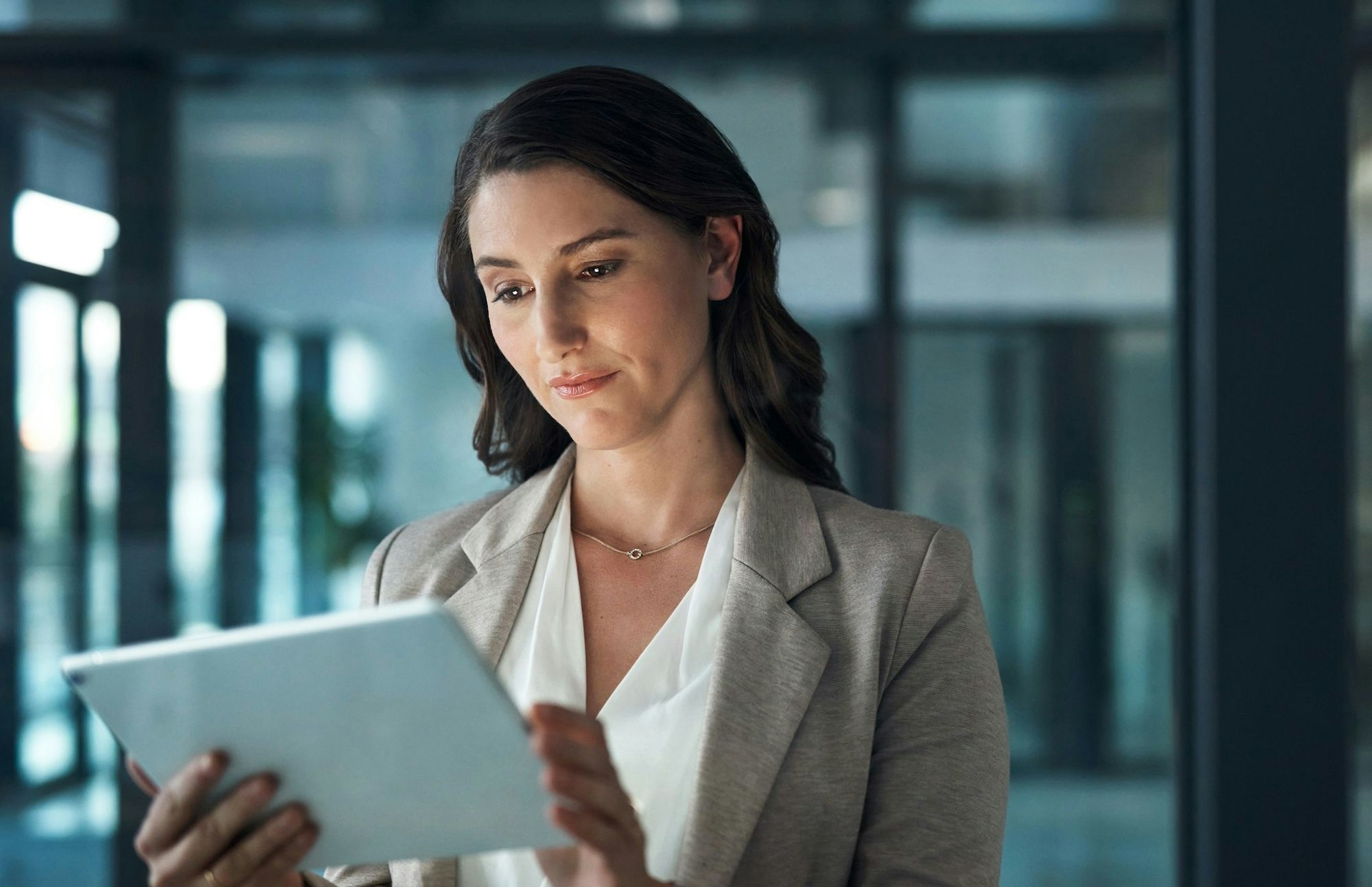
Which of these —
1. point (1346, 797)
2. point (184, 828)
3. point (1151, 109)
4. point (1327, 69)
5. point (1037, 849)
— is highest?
point (1151, 109)

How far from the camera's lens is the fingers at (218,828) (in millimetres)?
991

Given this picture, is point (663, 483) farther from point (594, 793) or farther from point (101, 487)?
point (101, 487)

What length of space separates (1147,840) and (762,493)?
2.65 meters

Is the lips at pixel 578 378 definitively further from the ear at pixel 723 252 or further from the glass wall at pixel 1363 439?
the glass wall at pixel 1363 439

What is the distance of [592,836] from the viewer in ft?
3.22

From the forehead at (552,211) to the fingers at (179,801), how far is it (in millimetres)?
678

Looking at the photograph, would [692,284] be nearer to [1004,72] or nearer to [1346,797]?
[1346,797]

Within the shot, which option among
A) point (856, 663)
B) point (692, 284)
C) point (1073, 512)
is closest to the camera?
point (856, 663)

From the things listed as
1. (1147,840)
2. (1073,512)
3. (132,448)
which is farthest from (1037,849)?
(132,448)

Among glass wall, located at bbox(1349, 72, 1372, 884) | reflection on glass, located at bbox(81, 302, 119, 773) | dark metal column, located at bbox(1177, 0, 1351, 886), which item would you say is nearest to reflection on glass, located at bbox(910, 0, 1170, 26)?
glass wall, located at bbox(1349, 72, 1372, 884)

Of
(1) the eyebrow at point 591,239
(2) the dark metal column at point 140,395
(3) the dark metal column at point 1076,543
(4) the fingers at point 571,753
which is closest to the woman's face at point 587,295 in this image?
(1) the eyebrow at point 591,239

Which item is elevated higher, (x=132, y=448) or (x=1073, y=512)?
(x=132, y=448)

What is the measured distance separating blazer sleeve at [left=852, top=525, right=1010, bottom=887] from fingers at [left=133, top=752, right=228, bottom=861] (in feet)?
2.38

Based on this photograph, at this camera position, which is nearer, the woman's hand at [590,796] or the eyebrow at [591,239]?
the woman's hand at [590,796]
